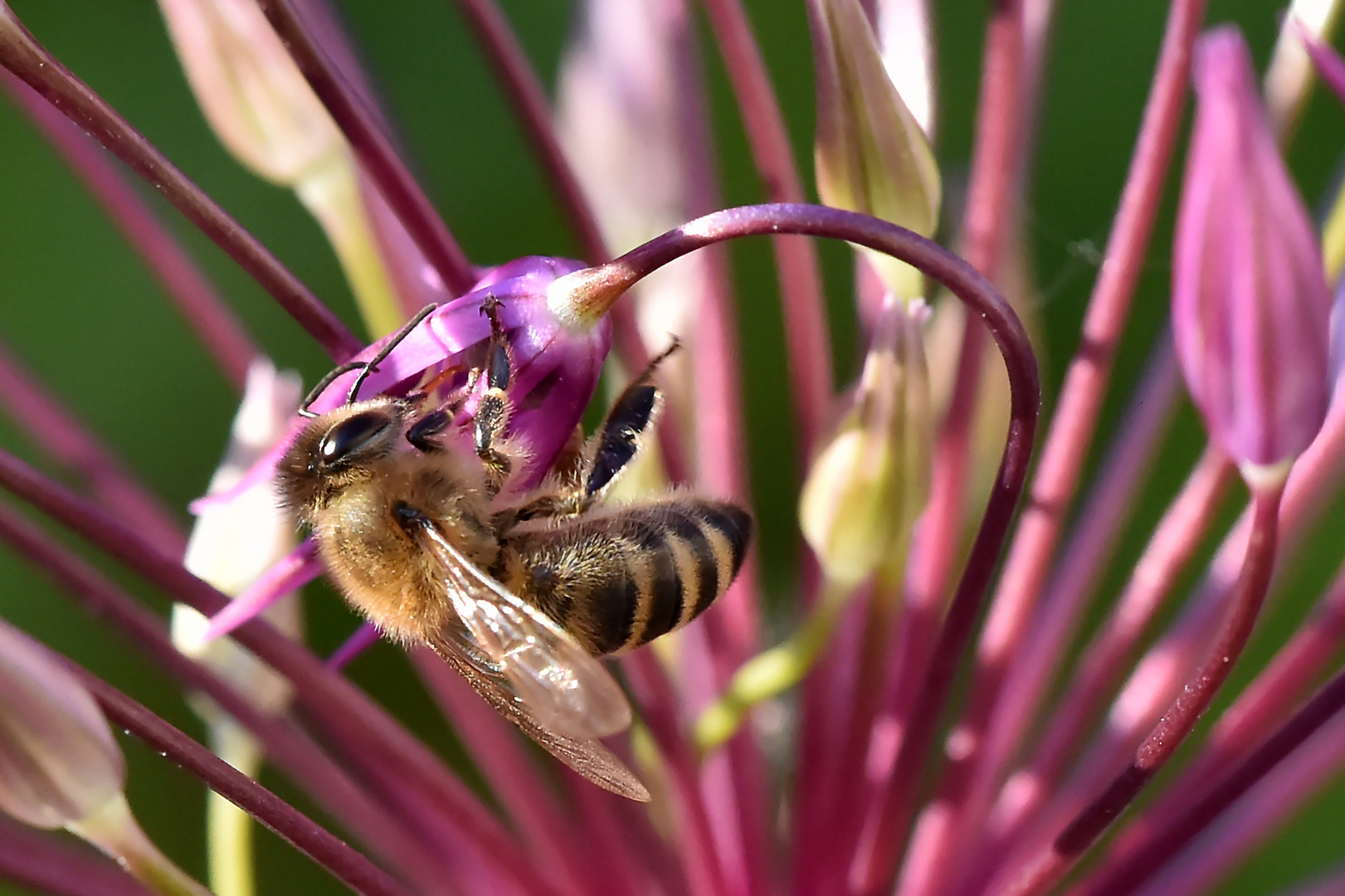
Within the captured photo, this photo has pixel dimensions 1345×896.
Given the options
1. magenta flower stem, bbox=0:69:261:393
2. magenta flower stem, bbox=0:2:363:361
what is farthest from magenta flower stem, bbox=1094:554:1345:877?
magenta flower stem, bbox=0:69:261:393

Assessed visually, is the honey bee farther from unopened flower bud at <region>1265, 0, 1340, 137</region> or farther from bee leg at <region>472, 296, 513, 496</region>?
unopened flower bud at <region>1265, 0, 1340, 137</region>

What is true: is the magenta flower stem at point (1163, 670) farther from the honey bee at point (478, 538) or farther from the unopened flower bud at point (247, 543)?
the unopened flower bud at point (247, 543)

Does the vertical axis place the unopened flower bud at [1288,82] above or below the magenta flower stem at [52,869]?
above

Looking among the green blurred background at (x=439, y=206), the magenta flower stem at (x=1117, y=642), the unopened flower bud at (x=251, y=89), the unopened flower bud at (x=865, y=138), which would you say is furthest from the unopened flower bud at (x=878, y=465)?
the green blurred background at (x=439, y=206)

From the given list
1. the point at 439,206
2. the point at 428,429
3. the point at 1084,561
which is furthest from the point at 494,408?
the point at 439,206

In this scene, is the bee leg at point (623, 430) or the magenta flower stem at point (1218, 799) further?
the bee leg at point (623, 430)

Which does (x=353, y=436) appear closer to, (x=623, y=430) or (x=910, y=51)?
(x=623, y=430)
